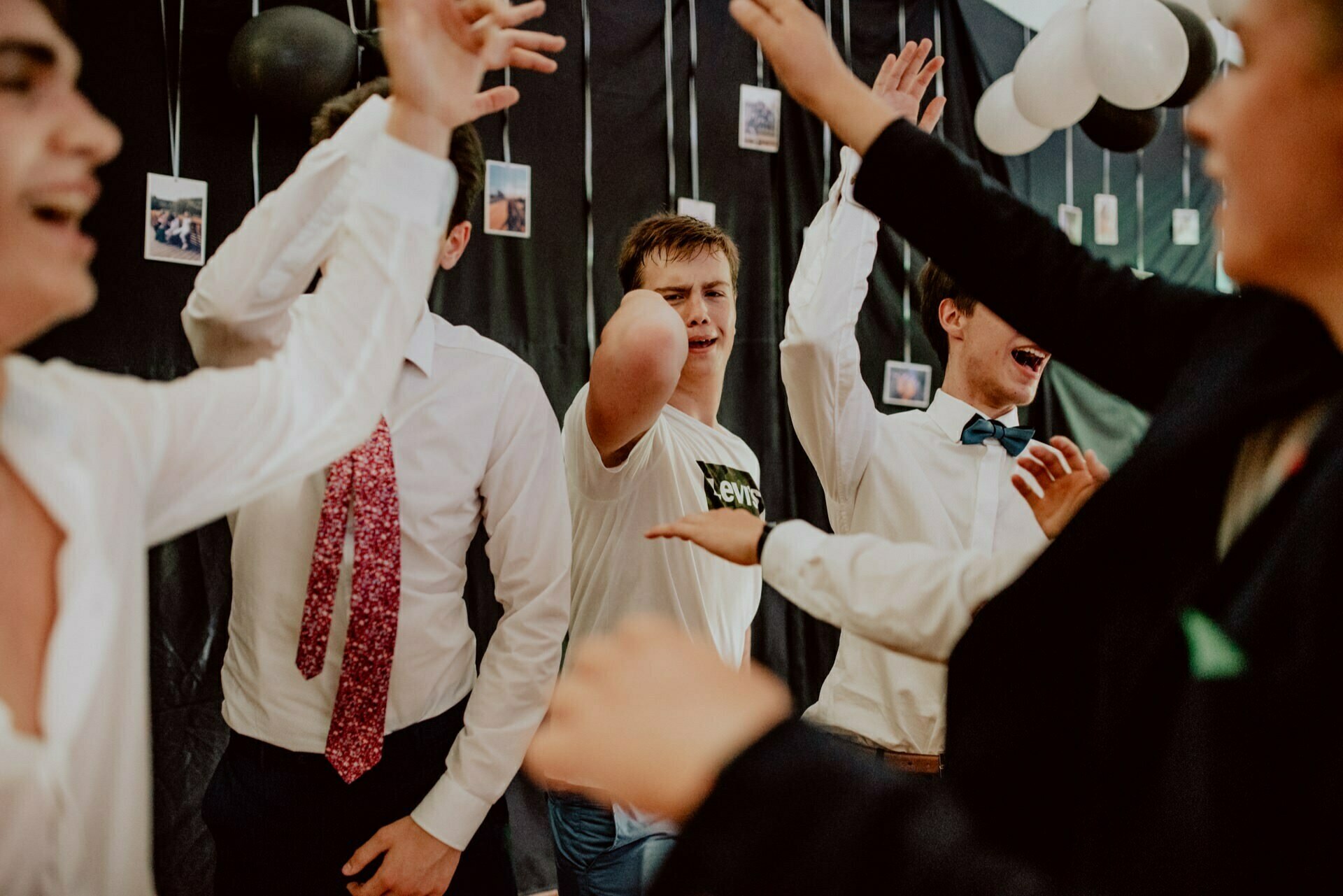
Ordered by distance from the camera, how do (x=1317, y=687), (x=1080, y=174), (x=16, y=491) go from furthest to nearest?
(x=1080, y=174)
(x=16, y=491)
(x=1317, y=687)

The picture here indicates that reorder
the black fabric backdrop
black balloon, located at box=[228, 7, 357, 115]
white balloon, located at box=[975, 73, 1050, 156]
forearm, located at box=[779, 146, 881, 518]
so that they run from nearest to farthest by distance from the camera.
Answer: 1. forearm, located at box=[779, 146, 881, 518]
2. black balloon, located at box=[228, 7, 357, 115]
3. the black fabric backdrop
4. white balloon, located at box=[975, 73, 1050, 156]

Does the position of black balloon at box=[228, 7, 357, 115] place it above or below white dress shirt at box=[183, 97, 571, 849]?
above

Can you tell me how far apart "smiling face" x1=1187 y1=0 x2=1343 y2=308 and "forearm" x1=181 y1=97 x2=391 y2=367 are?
90 centimetres

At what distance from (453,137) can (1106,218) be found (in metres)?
3.88

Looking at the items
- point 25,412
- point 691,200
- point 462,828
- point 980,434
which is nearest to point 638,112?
point 691,200

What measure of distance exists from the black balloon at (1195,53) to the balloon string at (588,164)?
1.98 meters

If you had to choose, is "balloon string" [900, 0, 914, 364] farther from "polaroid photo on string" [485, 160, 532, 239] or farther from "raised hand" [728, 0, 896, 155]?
"raised hand" [728, 0, 896, 155]

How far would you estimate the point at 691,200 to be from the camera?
11.2ft

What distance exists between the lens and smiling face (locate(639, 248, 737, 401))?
6.36 feet

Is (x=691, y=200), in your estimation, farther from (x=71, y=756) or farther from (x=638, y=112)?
(x=71, y=756)

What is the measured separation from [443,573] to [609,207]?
2233 millimetres

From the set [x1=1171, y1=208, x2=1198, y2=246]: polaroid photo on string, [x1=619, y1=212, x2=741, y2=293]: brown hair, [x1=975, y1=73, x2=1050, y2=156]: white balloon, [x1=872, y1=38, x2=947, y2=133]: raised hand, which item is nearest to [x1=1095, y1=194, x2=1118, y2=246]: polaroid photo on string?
[x1=1171, y1=208, x2=1198, y2=246]: polaroid photo on string

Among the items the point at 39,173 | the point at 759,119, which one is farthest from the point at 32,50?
the point at 759,119

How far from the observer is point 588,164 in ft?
10.7
